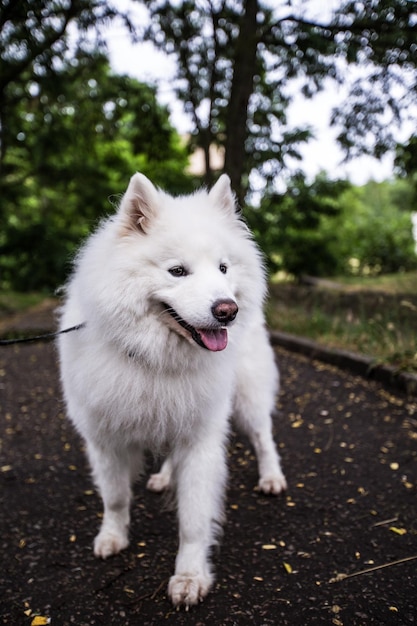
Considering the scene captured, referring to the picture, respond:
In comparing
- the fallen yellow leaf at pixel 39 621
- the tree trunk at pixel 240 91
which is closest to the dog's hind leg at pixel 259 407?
the fallen yellow leaf at pixel 39 621

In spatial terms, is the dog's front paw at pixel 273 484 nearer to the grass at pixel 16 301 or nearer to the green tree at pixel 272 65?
the green tree at pixel 272 65

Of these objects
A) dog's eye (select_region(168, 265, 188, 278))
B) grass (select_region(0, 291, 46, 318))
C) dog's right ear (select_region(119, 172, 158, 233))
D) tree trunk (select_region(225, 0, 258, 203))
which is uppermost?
tree trunk (select_region(225, 0, 258, 203))

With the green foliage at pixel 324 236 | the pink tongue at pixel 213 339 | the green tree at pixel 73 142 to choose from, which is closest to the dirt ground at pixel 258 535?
the pink tongue at pixel 213 339

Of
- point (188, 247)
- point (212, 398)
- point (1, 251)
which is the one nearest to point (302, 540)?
point (212, 398)

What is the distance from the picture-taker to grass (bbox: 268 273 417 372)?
17.1 feet

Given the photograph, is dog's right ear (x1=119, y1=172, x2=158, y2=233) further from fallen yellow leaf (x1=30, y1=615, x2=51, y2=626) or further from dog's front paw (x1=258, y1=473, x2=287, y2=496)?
dog's front paw (x1=258, y1=473, x2=287, y2=496)

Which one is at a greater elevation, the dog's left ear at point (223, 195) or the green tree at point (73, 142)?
the green tree at point (73, 142)

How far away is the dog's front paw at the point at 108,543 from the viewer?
268cm

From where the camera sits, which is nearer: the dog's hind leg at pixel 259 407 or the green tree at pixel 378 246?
the dog's hind leg at pixel 259 407

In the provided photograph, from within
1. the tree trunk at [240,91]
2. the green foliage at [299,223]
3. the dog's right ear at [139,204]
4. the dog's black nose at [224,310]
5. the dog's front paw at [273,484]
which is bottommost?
the dog's front paw at [273,484]

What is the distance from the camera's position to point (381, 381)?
4.98 meters

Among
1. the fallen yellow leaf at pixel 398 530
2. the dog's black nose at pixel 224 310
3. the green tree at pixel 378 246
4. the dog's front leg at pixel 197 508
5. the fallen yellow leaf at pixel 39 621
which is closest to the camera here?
the dog's black nose at pixel 224 310

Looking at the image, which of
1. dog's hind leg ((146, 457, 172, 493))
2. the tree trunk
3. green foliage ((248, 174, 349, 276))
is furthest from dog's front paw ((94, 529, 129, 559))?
green foliage ((248, 174, 349, 276))

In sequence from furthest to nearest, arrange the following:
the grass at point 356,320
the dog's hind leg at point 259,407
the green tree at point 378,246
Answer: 1. the green tree at point 378,246
2. the grass at point 356,320
3. the dog's hind leg at point 259,407
